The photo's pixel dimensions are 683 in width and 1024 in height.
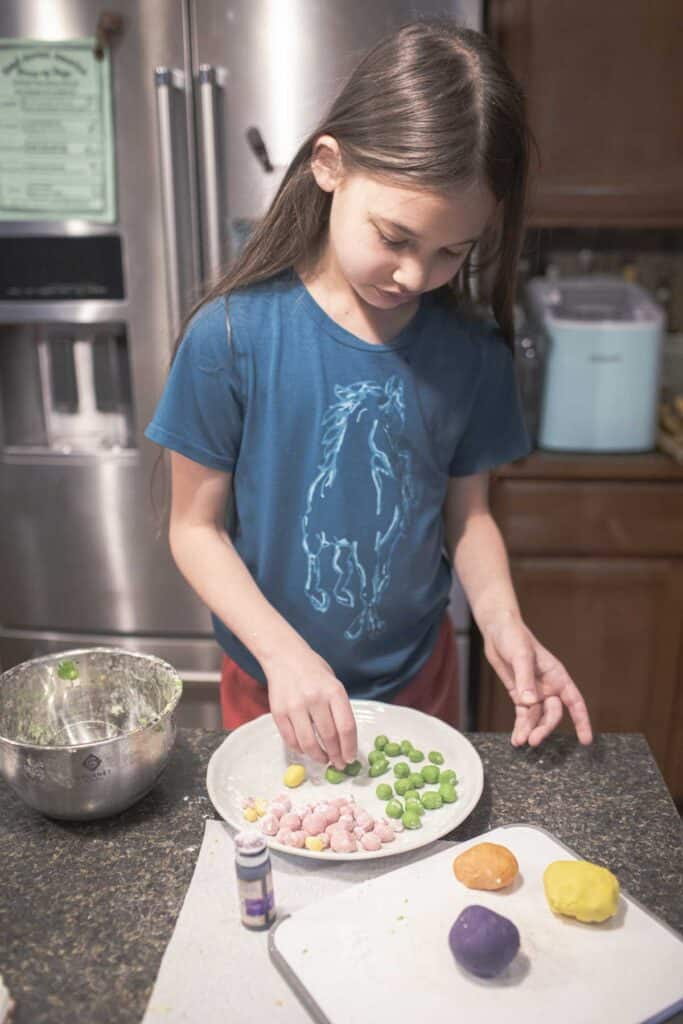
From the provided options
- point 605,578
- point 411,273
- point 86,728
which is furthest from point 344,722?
point 605,578

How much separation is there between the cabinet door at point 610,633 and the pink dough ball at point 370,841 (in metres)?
1.24

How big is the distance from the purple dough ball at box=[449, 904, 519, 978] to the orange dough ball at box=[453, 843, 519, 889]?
0.21ft

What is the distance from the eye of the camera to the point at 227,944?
73 cm

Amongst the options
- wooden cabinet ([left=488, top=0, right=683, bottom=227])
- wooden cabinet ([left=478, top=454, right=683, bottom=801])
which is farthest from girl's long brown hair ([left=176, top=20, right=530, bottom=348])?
wooden cabinet ([left=478, top=454, right=683, bottom=801])

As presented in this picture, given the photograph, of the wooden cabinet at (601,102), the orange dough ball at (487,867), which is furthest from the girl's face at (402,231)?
the wooden cabinet at (601,102)

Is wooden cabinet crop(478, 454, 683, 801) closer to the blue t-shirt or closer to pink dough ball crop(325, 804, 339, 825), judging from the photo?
the blue t-shirt

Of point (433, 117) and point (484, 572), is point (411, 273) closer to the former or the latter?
point (433, 117)

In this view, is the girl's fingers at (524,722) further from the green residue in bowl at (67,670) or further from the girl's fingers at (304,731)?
the green residue in bowl at (67,670)

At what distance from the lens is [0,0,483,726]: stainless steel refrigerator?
69.5 inches

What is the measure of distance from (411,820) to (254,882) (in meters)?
0.19

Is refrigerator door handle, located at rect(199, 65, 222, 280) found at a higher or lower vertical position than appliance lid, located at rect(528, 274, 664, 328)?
higher

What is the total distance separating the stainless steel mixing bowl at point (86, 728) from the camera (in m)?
0.83

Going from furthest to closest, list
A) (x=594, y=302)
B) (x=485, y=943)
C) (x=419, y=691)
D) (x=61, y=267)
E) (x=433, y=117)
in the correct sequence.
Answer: (x=594, y=302) → (x=61, y=267) → (x=419, y=691) → (x=433, y=117) → (x=485, y=943)

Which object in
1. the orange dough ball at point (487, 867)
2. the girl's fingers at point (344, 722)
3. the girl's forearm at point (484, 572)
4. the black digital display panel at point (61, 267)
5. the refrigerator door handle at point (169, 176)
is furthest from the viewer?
the black digital display panel at point (61, 267)
